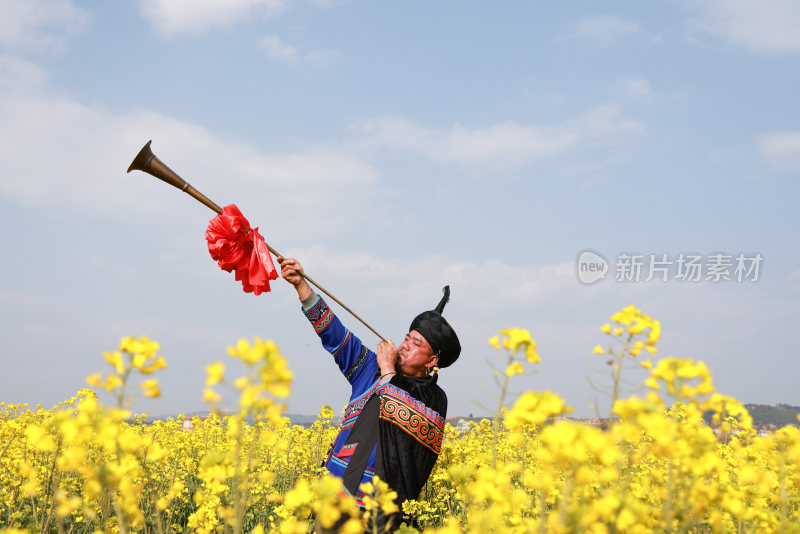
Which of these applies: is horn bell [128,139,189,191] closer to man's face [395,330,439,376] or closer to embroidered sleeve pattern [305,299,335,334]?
embroidered sleeve pattern [305,299,335,334]

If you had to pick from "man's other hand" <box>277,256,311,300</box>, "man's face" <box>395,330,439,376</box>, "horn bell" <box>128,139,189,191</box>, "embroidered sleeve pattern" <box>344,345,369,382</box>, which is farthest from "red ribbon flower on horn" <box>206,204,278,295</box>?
"man's face" <box>395,330,439,376</box>

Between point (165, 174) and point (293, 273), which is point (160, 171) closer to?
point (165, 174)

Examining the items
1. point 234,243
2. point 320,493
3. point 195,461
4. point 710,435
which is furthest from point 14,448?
point 710,435

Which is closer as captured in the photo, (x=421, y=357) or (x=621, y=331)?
(x=621, y=331)

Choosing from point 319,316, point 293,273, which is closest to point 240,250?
point 293,273

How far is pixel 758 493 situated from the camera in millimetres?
2875

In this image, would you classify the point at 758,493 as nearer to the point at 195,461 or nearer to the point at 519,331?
the point at 519,331

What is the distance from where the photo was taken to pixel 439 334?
4996mm

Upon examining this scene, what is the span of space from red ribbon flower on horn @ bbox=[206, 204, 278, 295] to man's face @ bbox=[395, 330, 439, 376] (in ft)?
4.23

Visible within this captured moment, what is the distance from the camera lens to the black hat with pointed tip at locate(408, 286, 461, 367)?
5.00 metres

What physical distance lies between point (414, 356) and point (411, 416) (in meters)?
0.66

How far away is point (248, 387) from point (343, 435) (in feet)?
10.3

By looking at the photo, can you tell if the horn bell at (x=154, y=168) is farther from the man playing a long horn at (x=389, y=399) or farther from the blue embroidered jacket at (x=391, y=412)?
the blue embroidered jacket at (x=391, y=412)

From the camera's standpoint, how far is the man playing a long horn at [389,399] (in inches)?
167
